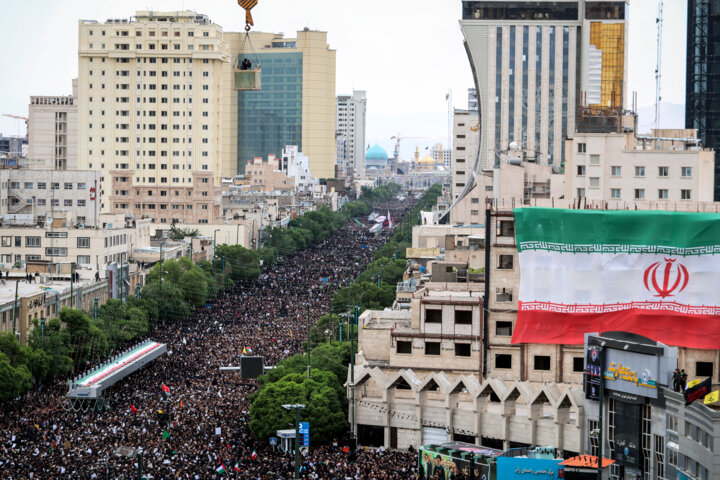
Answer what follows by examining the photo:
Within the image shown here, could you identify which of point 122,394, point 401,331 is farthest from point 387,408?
point 122,394

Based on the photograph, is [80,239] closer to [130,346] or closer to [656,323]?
[130,346]

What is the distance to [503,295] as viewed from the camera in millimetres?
60688

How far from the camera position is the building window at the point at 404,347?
204ft

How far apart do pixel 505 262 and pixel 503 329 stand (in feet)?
11.1

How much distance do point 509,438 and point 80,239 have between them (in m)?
61.6

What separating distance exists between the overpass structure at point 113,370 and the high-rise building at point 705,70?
58609mm

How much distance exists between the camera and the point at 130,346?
3361 inches

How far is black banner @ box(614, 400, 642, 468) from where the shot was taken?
5006 cm

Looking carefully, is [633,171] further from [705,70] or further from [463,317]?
[705,70]

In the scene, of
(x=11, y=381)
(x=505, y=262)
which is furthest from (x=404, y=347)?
(x=11, y=381)

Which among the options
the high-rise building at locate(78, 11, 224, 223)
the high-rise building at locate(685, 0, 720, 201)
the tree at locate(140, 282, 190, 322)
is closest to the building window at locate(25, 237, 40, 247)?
the tree at locate(140, 282, 190, 322)

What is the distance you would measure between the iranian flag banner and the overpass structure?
23.5 meters

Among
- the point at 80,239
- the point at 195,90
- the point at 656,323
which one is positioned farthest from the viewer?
the point at 195,90

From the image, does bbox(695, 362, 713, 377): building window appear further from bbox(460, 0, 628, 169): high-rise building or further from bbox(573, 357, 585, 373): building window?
bbox(460, 0, 628, 169): high-rise building
